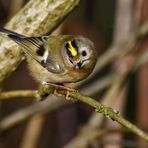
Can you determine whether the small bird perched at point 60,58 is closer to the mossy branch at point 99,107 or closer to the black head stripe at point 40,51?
the black head stripe at point 40,51

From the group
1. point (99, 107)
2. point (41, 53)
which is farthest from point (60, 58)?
point (99, 107)

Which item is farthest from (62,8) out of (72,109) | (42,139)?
(42,139)

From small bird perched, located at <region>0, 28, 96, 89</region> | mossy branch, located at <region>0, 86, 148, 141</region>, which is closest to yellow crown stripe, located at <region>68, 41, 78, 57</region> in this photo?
small bird perched, located at <region>0, 28, 96, 89</region>

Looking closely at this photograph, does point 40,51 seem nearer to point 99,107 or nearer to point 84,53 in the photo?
point 84,53

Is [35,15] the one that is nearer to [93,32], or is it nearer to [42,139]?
[93,32]

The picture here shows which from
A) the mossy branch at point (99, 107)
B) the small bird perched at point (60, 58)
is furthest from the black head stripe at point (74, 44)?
the mossy branch at point (99, 107)

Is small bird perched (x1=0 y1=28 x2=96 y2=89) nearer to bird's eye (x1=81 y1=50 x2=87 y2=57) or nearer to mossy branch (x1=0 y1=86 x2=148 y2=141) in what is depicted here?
bird's eye (x1=81 y1=50 x2=87 y2=57)

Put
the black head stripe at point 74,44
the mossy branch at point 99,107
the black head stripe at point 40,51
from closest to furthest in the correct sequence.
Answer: the mossy branch at point 99,107 < the black head stripe at point 74,44 < the black head stripe at point 40,51

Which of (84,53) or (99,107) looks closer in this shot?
(99,107)
